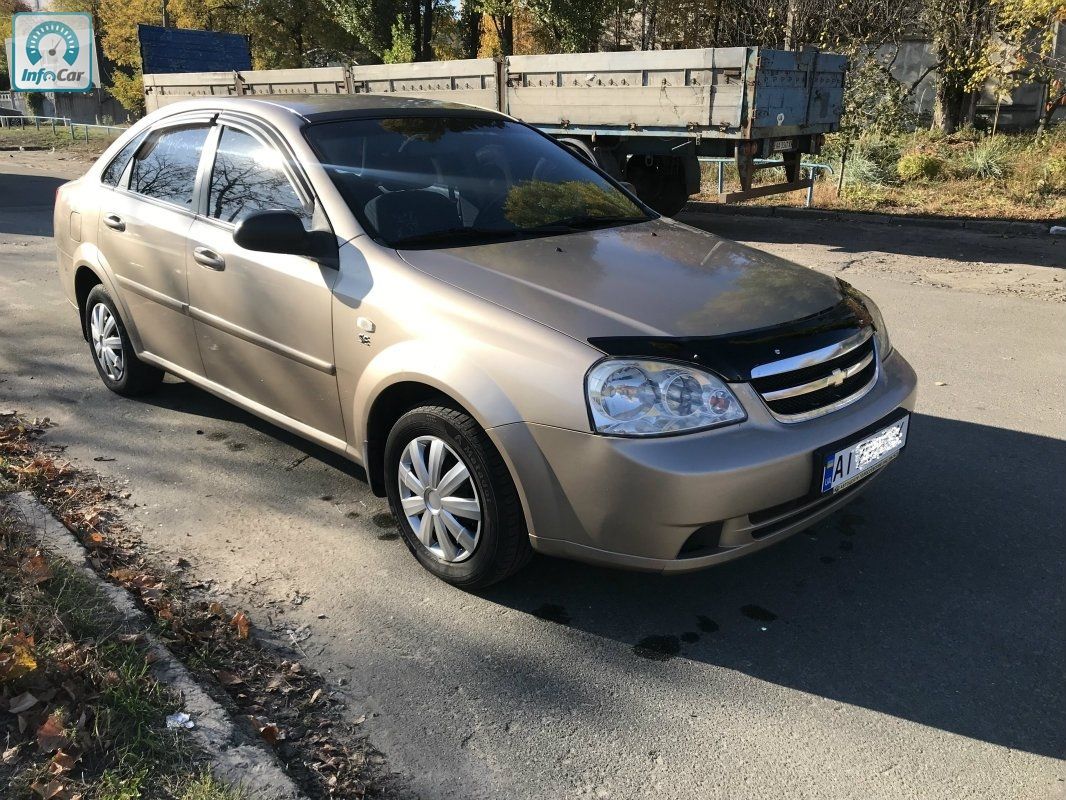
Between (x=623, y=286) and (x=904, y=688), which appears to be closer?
(x=904, y=688)

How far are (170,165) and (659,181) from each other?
8344 millimetres

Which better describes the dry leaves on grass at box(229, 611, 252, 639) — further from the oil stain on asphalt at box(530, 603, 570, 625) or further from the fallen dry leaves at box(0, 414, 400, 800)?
the oil stain on asphalt at box(530, 603, 570, 625)

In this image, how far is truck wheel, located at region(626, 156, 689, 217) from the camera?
11.7 m

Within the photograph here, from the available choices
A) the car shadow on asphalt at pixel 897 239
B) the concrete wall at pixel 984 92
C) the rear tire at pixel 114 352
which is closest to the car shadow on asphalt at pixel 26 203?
the rear tire at pixel 114 352

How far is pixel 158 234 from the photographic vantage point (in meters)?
4.38

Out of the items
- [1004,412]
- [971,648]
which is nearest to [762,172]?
[1004,412]

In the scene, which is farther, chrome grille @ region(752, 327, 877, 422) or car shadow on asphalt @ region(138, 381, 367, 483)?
car shadow on asphalt @ region(138, 381, 367, 483)

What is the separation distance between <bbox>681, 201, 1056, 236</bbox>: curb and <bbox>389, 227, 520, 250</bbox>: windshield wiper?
9.42m

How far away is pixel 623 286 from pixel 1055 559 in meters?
2.00

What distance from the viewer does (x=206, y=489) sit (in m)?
4.16

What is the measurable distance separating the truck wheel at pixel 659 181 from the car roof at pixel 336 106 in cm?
745

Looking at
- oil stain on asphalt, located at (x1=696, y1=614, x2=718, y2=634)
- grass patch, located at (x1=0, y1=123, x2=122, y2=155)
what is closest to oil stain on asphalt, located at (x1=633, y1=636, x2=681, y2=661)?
oil stain on asphalt, located at (x1=696, y1=614, x2=718, y2=634)

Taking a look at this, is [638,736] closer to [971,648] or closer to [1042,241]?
[971,648]

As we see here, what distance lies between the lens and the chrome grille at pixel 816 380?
2.89 metres
